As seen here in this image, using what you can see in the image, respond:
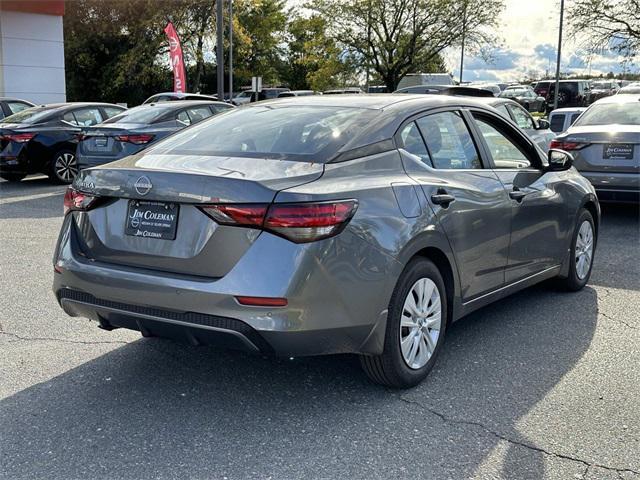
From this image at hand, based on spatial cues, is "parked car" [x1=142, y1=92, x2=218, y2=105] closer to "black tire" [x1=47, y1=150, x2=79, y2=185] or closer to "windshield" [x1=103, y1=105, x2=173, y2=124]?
"windshield" [x1=103, y1=105, x2=173, y2=124]

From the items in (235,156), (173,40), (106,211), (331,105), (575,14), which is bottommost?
(106,211)

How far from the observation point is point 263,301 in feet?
10.9

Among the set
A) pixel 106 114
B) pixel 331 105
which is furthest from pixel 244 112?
pixel 106 114

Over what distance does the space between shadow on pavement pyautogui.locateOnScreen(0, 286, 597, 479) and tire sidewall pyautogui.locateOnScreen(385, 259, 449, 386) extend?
4.2 inches

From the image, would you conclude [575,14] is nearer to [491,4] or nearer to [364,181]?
[491,4]

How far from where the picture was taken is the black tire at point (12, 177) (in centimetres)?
1304

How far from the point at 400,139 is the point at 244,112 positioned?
1174 millimetres

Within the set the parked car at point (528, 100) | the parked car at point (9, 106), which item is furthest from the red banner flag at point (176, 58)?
the parked car at point (528, 100)

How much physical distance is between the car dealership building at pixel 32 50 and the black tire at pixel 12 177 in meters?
11.9

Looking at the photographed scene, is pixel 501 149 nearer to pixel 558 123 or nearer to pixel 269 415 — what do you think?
pixel 269 415

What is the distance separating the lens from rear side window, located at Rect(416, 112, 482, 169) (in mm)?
4387

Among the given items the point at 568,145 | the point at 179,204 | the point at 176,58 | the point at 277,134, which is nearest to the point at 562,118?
the point at 568,145

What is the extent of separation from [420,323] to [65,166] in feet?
35.3

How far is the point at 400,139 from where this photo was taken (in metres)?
4.15
